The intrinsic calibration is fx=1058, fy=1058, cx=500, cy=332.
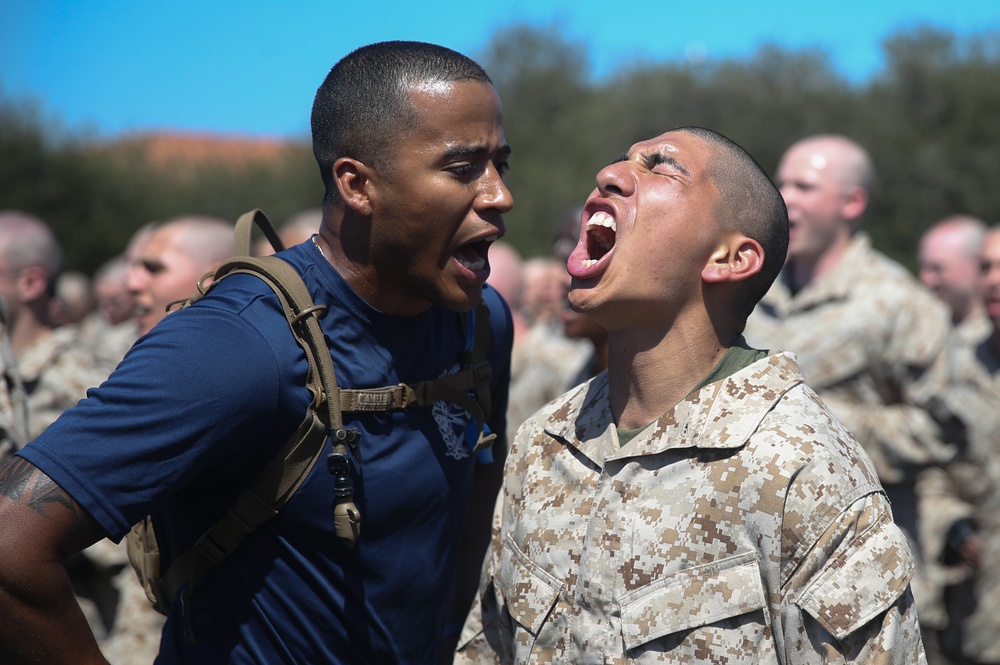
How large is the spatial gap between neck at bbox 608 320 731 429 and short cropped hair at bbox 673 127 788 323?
0.18 metres

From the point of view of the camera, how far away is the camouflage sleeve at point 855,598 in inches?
90.4

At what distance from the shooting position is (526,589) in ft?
9.08

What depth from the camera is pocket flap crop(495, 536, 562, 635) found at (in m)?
2.71

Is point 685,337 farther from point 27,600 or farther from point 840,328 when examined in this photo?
point 840,328

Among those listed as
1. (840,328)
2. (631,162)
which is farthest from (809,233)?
(631,162)

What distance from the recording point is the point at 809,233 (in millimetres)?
6250

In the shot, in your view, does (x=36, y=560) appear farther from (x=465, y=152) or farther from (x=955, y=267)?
(x=955, y=267)

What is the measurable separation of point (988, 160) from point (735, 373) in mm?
24791

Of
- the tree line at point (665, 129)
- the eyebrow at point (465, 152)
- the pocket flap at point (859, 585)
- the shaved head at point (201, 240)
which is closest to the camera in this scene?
the pocket flap at point (859, 585)

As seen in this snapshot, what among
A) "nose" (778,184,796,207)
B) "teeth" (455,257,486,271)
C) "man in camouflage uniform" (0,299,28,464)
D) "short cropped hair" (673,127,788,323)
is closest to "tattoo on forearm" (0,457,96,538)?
"teeth" (455,257,486,271)

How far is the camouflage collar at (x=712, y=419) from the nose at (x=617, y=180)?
0.60 meters

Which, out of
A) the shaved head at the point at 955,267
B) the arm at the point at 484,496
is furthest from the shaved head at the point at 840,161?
the arm at the point at 484,496

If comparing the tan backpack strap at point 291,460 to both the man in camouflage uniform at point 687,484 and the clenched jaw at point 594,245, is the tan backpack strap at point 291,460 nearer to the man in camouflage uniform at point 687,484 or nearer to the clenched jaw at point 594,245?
the man in camouflage uniform at point 687,484

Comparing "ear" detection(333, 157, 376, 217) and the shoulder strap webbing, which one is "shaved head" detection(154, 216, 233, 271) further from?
the shoulder strap webbing
